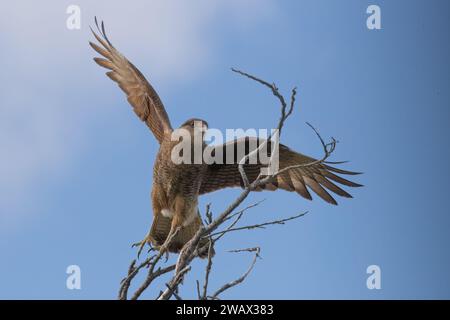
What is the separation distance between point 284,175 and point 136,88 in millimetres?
2106

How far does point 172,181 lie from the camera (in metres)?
7.08

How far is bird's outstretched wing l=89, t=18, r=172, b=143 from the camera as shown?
7.61 metres

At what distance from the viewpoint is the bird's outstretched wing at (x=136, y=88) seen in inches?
300

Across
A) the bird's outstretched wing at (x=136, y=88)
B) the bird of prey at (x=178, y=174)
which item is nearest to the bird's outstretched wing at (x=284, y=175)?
the bird of prey at (x=178, y=174)

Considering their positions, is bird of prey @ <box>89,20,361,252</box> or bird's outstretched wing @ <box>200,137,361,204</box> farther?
bird's outstretched wing @ <box>200,137,361,204</box>

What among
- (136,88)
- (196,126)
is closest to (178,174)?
(196,126)

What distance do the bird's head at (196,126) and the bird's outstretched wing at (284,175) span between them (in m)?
0.27

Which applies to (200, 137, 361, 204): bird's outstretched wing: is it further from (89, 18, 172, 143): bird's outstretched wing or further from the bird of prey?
(89, 18, 172, 143): bird's outstretched wing

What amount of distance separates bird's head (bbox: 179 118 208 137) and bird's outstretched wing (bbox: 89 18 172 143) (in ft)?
0.65

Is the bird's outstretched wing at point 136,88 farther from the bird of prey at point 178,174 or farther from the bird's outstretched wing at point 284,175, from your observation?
the bird's outstretched wing at point 284,175

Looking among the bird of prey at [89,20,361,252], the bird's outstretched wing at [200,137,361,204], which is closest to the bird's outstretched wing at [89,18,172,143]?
the bird of prey at [89,20,361,252]
